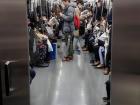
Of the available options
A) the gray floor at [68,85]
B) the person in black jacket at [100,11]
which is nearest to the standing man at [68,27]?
the gray floor at [68,85]

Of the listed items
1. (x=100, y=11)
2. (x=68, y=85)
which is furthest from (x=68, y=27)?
(x=68, y=85)

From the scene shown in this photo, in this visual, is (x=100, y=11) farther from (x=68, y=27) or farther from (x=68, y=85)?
(x=68, y=85)

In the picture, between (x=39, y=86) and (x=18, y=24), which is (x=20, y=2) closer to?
(x=18, y=24)

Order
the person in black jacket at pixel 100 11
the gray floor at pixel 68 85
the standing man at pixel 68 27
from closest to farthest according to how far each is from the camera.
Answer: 1. the gray floor at pixel 68 85
2. the standing man at pixel 68 27
3. the person in black jacket at pixel 100 11

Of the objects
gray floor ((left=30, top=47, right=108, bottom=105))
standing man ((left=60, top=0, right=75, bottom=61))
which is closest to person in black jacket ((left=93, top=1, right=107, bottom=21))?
standing man ((left=60, top=0, right=75, bottom=61))

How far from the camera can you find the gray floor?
6020mm

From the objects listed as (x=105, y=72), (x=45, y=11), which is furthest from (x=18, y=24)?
(x=45, y=11)

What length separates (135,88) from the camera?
1.97 m

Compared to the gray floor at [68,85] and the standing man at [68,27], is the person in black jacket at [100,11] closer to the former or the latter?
the standing man at [68,27]

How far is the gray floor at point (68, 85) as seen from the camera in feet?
19.7

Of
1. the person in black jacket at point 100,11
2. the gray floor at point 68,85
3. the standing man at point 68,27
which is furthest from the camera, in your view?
the person in black jacket at point 100,11

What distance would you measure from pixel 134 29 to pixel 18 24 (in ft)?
4.00

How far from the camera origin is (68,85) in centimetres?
708

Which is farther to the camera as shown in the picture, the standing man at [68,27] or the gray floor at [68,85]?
the standing man at [68,27]
